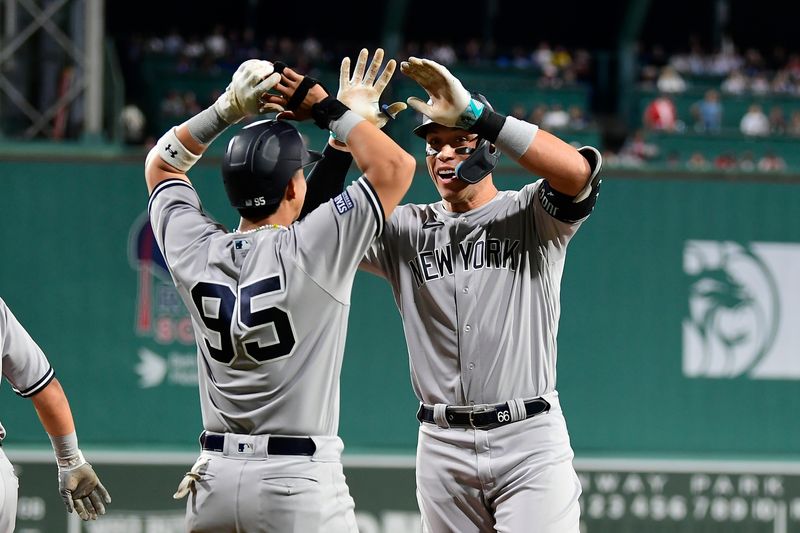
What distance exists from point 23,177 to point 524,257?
448cm

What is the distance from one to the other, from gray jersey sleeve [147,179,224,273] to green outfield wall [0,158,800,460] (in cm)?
394

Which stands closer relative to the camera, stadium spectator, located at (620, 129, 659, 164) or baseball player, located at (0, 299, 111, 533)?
baseball player, located at (0, 299, 111, 533)

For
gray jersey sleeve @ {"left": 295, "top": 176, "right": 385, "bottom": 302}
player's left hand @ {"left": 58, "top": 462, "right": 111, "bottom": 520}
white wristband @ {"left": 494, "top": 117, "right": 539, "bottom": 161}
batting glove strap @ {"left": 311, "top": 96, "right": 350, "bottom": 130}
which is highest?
batting glove strap @ {"left": 311, "top": 96, "right": 350, "bottom": 130}

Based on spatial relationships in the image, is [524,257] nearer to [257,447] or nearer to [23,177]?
[257,447]

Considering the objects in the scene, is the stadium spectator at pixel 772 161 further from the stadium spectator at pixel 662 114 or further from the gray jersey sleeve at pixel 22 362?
the gray jersey sleeve at pixel 22 362

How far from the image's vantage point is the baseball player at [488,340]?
3.42m

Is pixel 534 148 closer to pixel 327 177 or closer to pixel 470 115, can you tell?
pixel 470 115

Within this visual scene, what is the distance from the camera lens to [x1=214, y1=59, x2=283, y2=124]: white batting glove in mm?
2963

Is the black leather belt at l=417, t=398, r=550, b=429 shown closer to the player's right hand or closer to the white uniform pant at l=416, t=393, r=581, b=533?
the white uniform pant at l=416, t=393, r=581, b=533

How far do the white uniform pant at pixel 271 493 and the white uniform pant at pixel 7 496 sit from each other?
32.9 inches

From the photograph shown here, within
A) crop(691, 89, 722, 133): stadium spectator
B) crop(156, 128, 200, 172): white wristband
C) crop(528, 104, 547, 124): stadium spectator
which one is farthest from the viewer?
crop(691, 89, 722, 133): stadium spectator

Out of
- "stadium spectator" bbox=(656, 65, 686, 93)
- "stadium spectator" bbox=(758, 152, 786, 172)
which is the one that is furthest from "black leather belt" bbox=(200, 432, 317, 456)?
"stadium spectator" bbox=(656, 65, 686, 93)

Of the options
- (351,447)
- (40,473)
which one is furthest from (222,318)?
(351,447)

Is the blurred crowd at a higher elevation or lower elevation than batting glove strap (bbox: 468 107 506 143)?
higher
